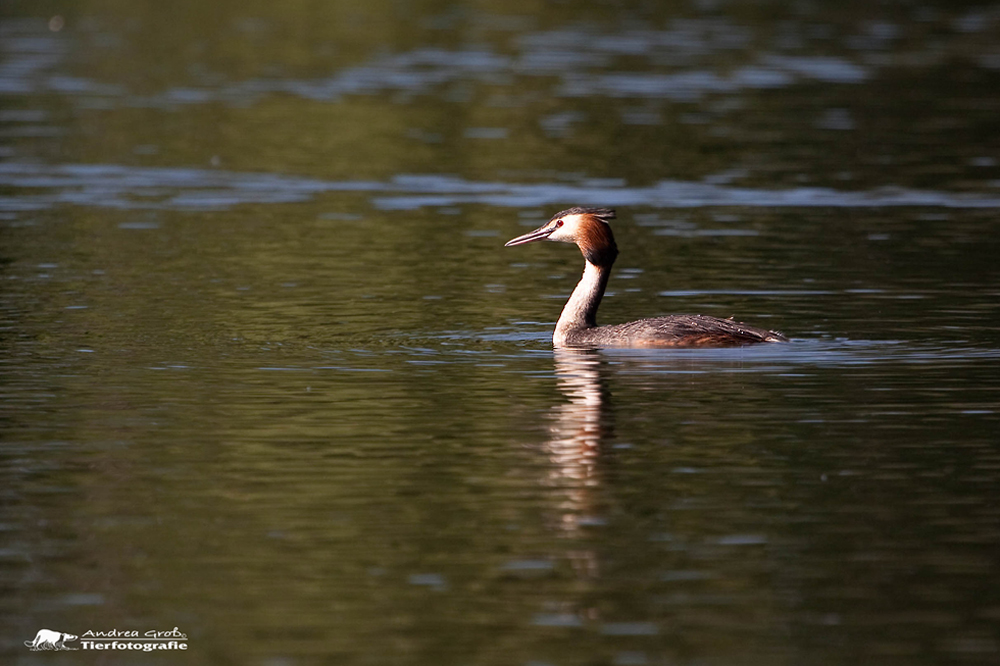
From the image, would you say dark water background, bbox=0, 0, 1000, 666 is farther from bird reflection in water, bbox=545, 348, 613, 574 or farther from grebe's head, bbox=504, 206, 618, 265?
grebe's head, bbox=504, 206, 618, 265

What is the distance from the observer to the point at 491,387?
17594mm

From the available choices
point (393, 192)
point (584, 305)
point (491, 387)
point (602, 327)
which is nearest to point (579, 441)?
point (491, 387)

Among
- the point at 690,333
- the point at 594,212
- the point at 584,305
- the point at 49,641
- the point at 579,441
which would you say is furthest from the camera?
the point at 594,212

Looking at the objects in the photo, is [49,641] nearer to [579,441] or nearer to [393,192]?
[579,441]

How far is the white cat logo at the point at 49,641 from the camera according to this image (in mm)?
10703

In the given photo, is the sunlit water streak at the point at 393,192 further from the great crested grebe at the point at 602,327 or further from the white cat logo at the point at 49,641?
the white cat logo at the point at 49,641

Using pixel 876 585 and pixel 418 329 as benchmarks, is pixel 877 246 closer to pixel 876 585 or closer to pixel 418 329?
pixel 418 329

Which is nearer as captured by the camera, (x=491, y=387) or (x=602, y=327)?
(x=491, y=387)

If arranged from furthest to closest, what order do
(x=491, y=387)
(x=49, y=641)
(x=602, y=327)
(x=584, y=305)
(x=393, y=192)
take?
A: (x=393, y=192) < (x=584, y=305) < (x=602, y=327) < (x=491, y=387) < (x=49, y=641)

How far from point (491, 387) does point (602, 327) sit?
238 centimetres

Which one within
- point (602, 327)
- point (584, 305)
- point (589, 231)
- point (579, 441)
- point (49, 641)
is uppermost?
point (49, 641)

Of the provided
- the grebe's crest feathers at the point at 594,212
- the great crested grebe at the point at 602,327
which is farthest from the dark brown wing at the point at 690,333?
the grebe's crest feathers at the point at 594,212

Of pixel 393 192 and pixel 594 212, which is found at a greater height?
pixel 594 212

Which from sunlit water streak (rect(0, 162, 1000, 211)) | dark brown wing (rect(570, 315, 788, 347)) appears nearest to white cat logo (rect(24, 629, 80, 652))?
dark brown wing (rect(570, 315, 788, 347))
